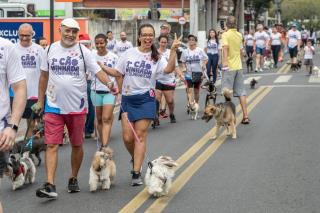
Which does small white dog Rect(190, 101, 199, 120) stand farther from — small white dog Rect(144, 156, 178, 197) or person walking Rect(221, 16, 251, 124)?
small white dog Rect(144, 156, 178, 197)

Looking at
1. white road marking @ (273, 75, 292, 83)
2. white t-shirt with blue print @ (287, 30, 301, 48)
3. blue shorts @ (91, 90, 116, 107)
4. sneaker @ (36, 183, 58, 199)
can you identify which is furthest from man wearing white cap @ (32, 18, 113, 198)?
white t-shirt with blue print @ (287, 30, 301, 48)

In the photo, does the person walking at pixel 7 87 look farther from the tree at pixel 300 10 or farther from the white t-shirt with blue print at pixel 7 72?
the tree at pixel 300 10

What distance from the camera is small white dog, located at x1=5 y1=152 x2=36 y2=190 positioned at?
8.25 m

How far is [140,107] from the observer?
27.8 ft

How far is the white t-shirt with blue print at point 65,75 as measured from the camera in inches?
309

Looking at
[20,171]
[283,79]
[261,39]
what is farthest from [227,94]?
[261,39]

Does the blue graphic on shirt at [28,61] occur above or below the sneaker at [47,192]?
above

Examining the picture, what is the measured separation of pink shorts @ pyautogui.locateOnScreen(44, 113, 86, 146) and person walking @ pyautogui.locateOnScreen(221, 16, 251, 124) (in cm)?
622

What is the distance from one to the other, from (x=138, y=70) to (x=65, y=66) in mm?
1003

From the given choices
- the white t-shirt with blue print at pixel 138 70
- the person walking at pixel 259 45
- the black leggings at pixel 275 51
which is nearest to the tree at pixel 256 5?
the black leggings at pixel 275 51

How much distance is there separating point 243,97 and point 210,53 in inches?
293

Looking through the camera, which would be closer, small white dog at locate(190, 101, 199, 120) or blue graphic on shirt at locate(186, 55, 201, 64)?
small white dog at locate(190, 101, 199, 120)

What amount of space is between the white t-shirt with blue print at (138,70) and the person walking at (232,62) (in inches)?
215

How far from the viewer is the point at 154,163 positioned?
Result: 7.71 m
